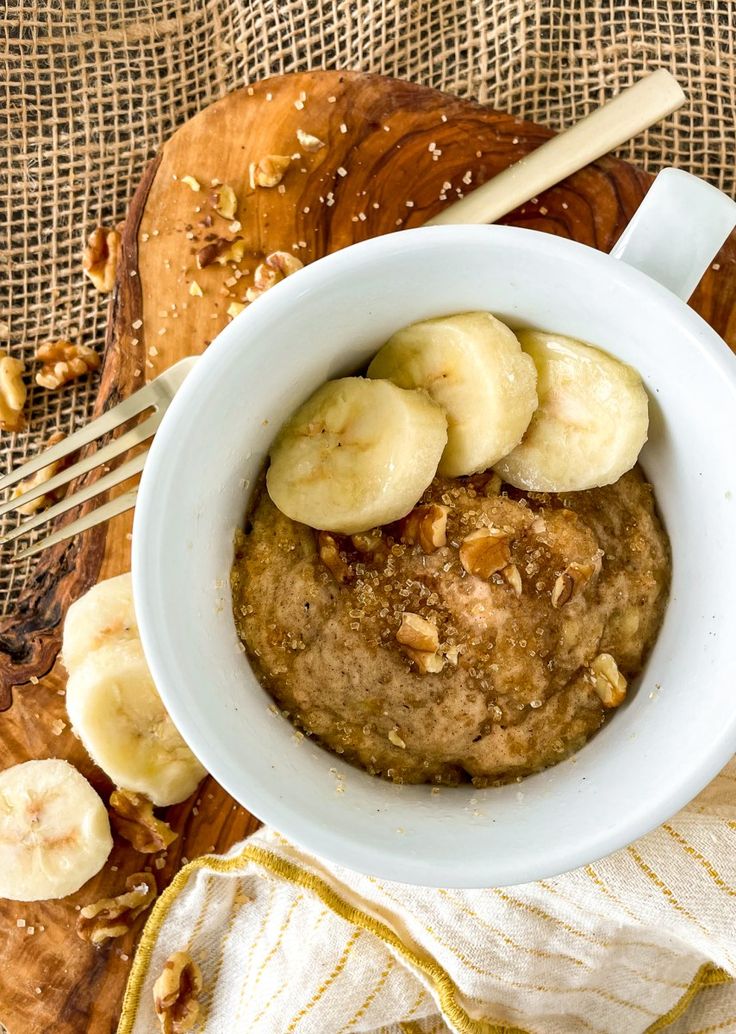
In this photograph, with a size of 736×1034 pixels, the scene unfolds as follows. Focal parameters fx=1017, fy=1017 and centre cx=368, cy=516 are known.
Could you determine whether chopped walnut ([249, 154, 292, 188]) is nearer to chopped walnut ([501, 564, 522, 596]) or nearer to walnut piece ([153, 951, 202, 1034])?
chopped walnut ([501, 564, 522, 596])

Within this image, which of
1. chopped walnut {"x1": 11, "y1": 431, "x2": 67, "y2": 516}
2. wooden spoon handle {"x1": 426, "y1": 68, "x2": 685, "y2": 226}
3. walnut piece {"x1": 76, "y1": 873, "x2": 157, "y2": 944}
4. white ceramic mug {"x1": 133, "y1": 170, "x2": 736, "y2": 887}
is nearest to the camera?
white ceramic mug {"x1": 133, "y1": 170, "x2": 736, "y2": 887}

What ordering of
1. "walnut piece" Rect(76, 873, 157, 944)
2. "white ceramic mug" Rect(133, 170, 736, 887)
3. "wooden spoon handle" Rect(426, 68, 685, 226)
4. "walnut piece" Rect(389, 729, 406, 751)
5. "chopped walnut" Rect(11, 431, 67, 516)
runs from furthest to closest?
"chopped walnut" Rect(11, 431, 67, 516)
"walnut piece" Rect(76, 873, 157, 944)
"wooden spoon handle" Rect(426, 68, 685, 226)
"walnut piece" Rect(389, 729, 406, 751)
"white ceramic mug" Rect(133, 170, 736, 887)

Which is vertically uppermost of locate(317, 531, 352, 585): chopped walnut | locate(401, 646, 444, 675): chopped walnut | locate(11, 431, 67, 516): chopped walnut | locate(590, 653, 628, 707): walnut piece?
locate(317, 531, 352, 585): chopped walnut

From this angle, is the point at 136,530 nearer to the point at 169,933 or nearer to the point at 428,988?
the point at 169,933

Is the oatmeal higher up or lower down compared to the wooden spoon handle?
lower down

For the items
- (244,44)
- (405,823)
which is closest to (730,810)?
(405,823)

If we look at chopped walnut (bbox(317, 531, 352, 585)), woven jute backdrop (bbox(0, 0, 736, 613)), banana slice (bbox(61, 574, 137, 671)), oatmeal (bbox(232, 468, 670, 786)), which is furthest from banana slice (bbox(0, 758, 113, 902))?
chopped walnut (bbox(317, 531, 352, 585))

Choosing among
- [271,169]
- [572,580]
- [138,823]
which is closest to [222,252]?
[271,169]
